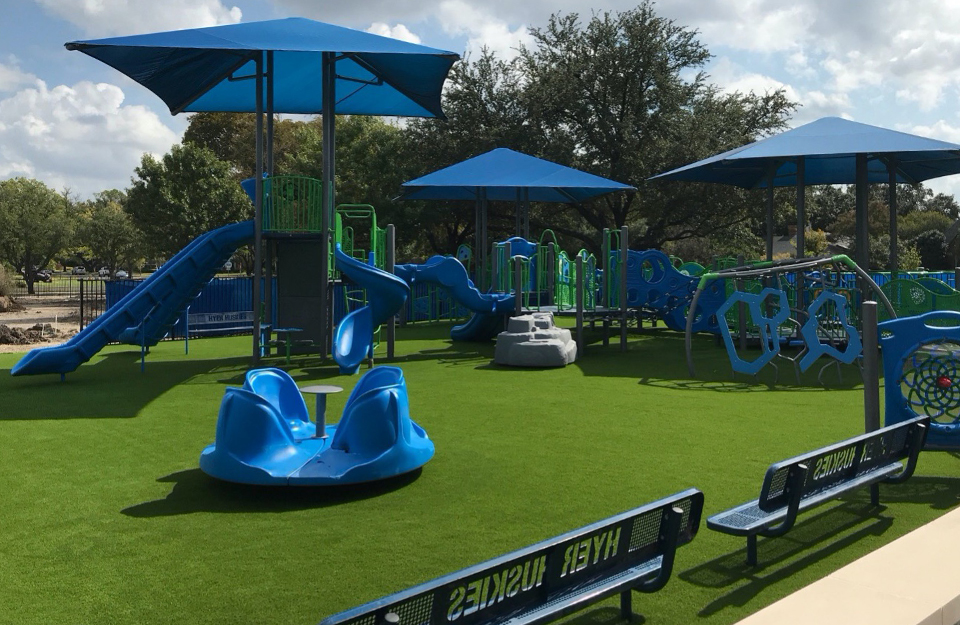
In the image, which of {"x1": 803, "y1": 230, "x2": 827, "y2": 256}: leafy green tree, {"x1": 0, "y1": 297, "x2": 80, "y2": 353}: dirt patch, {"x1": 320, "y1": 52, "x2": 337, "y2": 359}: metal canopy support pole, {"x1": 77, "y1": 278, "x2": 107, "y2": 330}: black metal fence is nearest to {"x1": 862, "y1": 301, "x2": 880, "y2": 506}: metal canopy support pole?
{"x1": 320, "y1": 52, "x2": 337, "y2": 359}: metal canopy support pole

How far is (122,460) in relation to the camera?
25.1ft

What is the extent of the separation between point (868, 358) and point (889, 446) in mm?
780

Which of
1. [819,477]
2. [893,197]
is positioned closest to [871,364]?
[819,477]

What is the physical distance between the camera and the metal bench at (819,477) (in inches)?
191

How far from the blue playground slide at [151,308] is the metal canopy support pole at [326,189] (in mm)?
1390

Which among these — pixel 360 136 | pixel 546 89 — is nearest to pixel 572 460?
pixel 546 89

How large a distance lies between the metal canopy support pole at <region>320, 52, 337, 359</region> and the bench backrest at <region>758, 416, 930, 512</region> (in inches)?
424

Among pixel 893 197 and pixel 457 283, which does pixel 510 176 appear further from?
pixel 893 197

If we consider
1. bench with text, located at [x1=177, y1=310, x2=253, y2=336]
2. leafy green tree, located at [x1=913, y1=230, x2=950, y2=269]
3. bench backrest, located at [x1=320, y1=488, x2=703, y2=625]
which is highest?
leafy green tree, located at [x1=913, y1=230, x2=950, y2=269]

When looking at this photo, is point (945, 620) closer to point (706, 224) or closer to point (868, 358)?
point (868, 358)

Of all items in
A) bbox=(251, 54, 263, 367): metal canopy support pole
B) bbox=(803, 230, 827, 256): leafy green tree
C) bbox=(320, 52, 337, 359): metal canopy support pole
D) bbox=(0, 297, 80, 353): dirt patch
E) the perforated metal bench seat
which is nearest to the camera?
the perforated metal bench seat

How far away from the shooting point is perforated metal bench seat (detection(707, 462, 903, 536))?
4.73m

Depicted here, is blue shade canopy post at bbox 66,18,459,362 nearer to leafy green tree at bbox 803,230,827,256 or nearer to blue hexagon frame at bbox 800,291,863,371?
blue hexagon frame at bbox 800,291,863,371

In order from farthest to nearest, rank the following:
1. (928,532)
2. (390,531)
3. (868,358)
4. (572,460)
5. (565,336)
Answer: (565,336) → (572,460) → (868,358) → (390,531) → (928,532)
